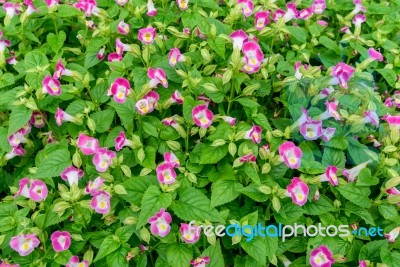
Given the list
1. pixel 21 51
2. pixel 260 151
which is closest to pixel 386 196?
pixel 260 151

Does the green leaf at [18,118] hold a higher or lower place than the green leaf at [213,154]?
higher

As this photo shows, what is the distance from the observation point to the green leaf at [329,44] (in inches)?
112

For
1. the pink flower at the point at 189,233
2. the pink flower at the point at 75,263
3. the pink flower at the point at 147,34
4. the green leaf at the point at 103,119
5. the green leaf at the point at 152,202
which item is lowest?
the pink flower at the point at 75,263

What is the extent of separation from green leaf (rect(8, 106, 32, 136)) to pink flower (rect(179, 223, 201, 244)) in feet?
3.21

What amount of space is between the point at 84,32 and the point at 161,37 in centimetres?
52

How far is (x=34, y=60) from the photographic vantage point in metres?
2.54

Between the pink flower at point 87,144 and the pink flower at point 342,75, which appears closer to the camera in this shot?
the pink flower at point 87,144

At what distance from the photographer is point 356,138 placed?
7.71 feet

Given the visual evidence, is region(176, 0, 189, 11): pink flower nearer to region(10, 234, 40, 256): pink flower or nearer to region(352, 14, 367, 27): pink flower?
region(352, 14, 367, 27): pink flower

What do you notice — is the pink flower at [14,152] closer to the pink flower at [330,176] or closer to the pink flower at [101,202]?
the pink flower at [101,202]

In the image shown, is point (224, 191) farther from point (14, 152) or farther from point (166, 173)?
point (14, 152)

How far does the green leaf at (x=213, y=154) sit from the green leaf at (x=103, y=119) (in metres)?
0.51

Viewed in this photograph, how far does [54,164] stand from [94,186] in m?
0.26

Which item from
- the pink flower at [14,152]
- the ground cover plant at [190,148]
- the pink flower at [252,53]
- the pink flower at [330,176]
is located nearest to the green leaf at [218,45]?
the ground cover plant at [190,148]
